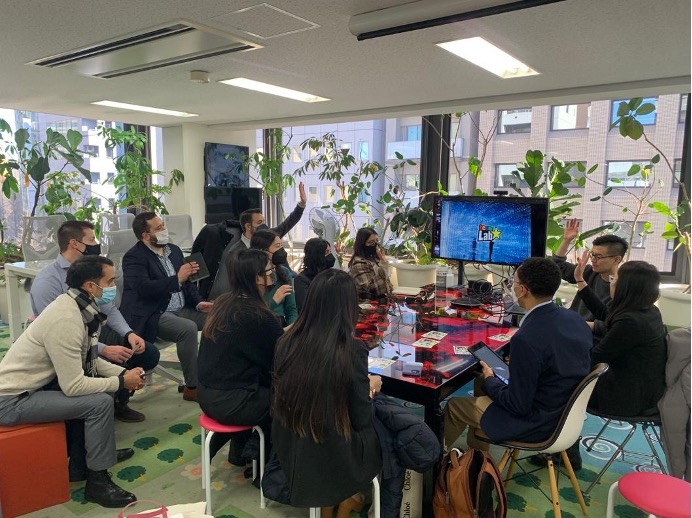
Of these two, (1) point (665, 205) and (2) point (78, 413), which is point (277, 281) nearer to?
(2) point (78, 413)

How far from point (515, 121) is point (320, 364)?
467 cm

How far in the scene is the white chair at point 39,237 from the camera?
4.71 meters

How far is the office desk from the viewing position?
2148 millimetres

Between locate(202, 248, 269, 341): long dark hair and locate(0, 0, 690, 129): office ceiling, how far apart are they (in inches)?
46.0

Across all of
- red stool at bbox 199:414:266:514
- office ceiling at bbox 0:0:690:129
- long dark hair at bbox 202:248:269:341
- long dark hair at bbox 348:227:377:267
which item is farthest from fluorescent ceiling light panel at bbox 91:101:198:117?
red stool at bbox 199:414:266:514

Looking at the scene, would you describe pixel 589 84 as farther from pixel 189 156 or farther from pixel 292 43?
pixel 189 156

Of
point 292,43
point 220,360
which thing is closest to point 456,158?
point 292,43

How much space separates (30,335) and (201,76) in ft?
7.08

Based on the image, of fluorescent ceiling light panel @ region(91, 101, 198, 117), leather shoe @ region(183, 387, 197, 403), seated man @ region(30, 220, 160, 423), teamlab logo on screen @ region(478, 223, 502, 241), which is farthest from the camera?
fluorescent ceiling light panel @ region(91, 101, 198, 117)

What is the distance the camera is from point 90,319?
7.73 ft

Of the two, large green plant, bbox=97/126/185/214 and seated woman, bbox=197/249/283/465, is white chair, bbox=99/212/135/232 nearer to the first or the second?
large green plant, bbox=97/126/185/214

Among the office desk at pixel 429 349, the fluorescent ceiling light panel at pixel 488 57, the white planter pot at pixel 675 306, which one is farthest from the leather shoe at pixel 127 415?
the white planter pot at pixel 675 306

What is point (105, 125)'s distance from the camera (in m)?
7.06

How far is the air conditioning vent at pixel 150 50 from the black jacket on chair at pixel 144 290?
3.98 ft
